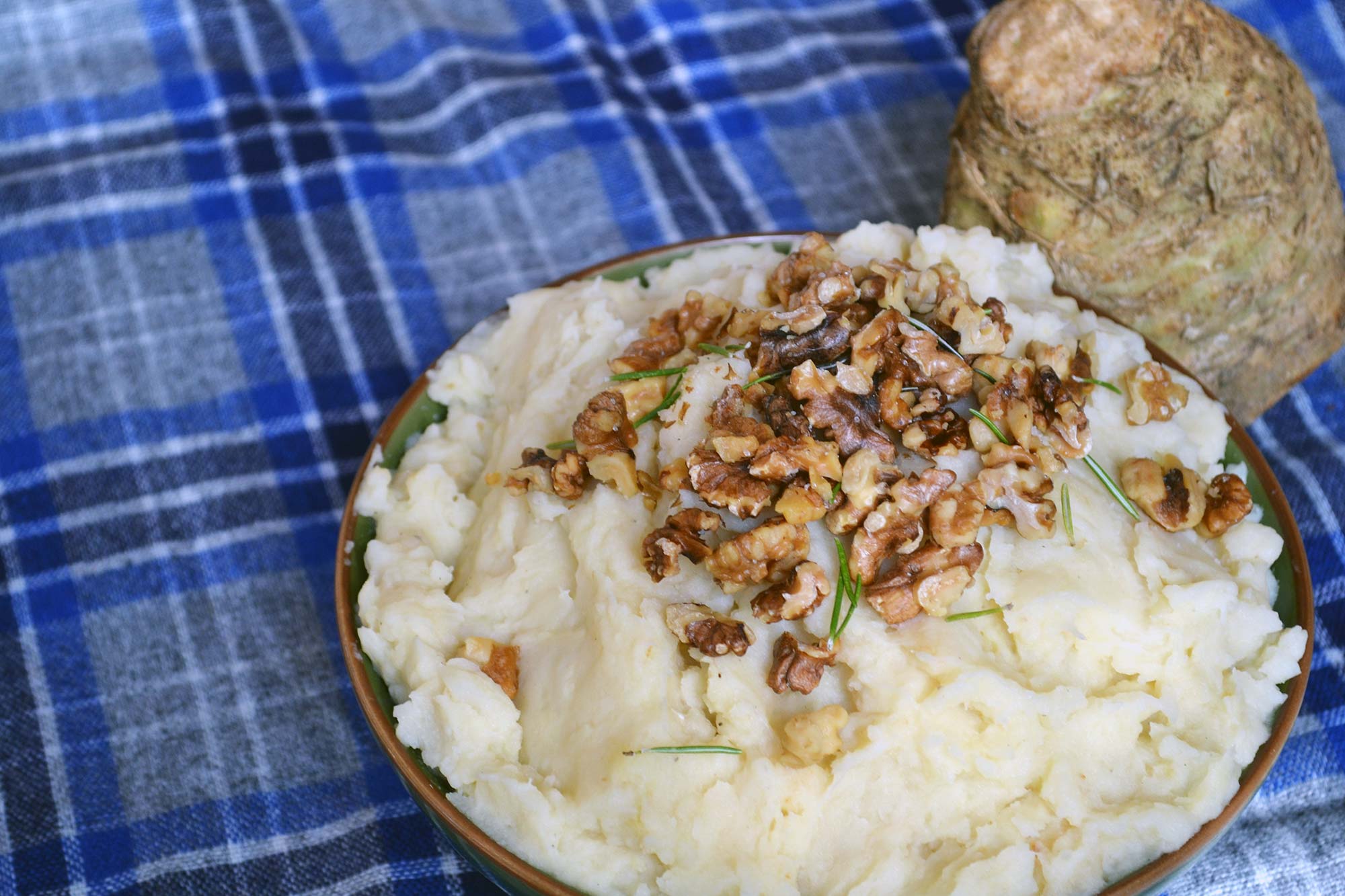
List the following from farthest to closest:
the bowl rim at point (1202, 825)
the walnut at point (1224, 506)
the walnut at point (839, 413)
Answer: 1. the walnut at point (1224, 506)
2. the walnut at point (839, 413)
3. the bowl rim at point (1202, 825)

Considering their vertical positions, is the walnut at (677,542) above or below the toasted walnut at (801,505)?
below

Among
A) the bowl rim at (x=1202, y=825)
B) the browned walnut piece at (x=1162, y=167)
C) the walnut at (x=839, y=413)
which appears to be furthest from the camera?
the browned walnut piece at (x=1162, y=167)

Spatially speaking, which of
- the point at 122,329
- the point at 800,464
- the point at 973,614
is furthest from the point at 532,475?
the point at 122,329

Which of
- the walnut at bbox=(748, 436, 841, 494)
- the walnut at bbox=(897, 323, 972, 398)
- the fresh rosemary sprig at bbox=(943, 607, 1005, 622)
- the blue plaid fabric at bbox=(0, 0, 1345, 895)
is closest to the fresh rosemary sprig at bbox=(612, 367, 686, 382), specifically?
the walnut at bbox=(748, 436, 841, 494)

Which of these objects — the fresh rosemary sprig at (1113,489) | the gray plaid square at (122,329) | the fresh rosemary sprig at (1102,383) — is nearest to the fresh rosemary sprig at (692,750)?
the fresh rosemary sprig at (1113,489)

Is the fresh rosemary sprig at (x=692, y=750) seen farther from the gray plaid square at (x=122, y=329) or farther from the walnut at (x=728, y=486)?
the gray plaid square at (x=122, y=329)

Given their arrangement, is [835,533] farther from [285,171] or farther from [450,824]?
[285,171]

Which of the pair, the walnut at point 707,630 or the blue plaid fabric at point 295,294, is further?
the blue plaid fabric at point 295,294
